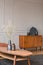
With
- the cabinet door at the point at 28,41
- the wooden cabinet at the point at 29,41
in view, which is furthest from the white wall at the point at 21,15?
the cabinet door at the point at 28,41

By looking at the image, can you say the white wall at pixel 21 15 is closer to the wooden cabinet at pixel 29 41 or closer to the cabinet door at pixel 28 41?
the wooden cabinet at pixel 29 41

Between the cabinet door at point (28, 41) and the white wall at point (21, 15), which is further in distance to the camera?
the white wall at point (21, 15)

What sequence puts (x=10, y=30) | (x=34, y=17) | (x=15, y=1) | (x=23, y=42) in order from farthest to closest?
(x=34, y=17) < (x=15, y=1) < (x=23, y=42) < (x=10, y=30)

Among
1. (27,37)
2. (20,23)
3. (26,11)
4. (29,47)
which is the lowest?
(29,47)

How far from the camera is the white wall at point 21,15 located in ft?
26.6

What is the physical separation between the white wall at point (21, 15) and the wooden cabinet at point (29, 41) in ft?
1.90

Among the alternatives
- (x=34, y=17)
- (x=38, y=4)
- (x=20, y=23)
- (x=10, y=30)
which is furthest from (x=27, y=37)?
(x=10, y=30)

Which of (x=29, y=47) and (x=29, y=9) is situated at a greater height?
(x=29, y=9)

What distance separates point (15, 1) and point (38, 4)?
5.09 ft

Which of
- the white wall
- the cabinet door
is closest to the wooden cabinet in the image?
the cabinet door

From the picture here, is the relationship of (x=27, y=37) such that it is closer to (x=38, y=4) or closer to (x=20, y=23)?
(x=20, y=23)

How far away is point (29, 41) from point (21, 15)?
1.59 m

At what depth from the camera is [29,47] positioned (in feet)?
27.0

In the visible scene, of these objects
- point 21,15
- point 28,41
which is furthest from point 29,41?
point 21,15
